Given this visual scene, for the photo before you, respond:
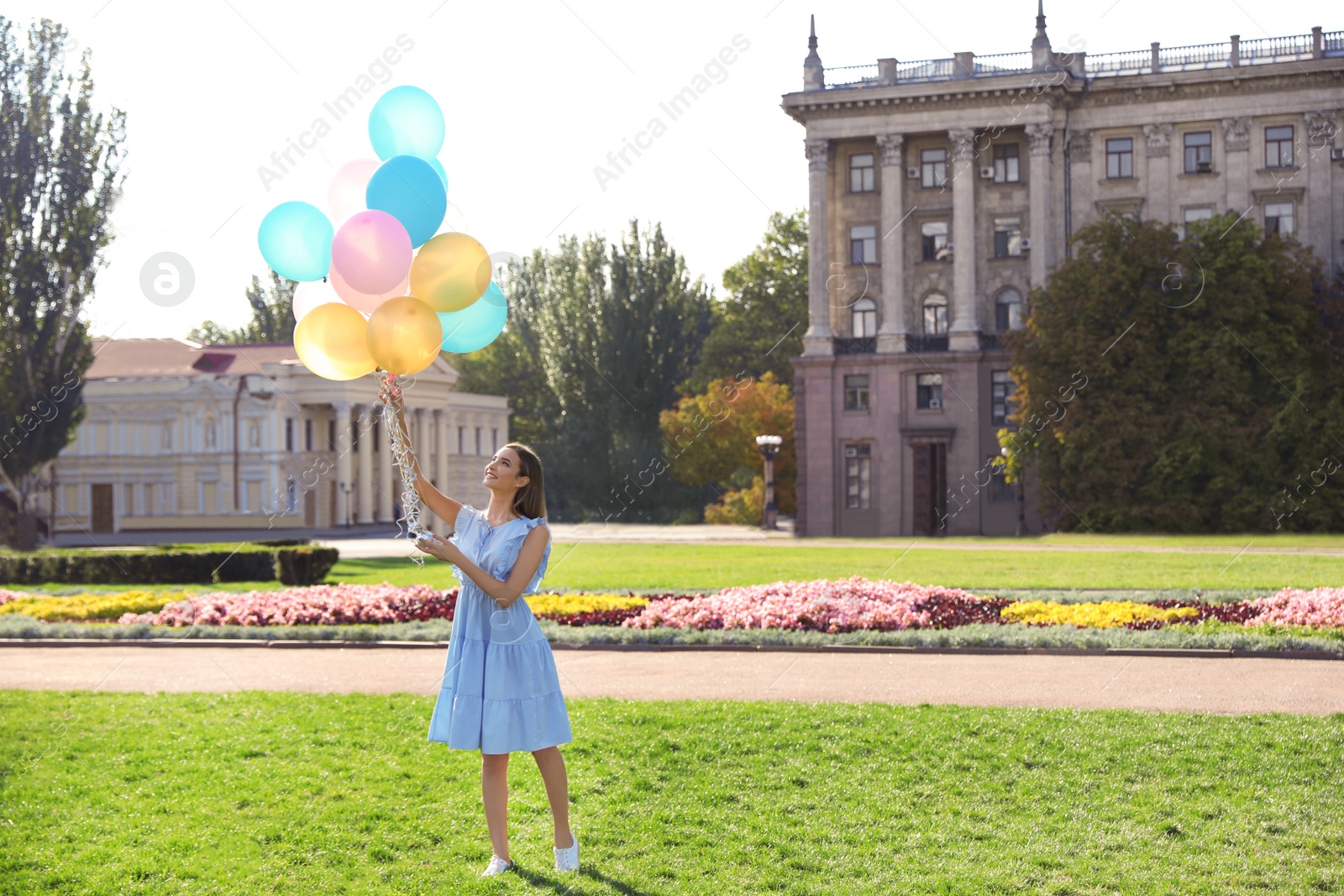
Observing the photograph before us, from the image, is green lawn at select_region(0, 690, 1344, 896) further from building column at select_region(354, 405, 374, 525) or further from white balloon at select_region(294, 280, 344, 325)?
building column at select_region(354, 405, 374, 525)

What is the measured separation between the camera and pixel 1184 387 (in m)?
46.3

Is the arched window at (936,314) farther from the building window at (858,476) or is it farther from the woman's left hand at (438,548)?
the woman's left hand at (438,548)

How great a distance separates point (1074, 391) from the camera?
154 feet

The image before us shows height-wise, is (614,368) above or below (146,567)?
above

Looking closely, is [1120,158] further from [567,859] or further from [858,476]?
[567,859]

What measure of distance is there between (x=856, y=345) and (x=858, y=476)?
216 inches

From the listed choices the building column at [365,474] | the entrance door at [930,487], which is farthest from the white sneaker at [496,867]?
the building column at [365,474]

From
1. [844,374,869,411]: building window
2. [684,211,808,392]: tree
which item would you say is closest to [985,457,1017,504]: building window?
[844,374,869,411]: building window

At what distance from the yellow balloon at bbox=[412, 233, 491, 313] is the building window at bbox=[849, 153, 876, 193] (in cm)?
5197

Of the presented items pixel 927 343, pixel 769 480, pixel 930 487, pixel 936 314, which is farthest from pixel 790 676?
pixel 936 314

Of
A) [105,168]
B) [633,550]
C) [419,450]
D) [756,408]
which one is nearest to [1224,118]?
[756,408]

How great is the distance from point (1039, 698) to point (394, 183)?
7.48 metres

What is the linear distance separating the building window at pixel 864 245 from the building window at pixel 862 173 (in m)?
1.68

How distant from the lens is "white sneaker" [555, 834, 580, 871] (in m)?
7.24
